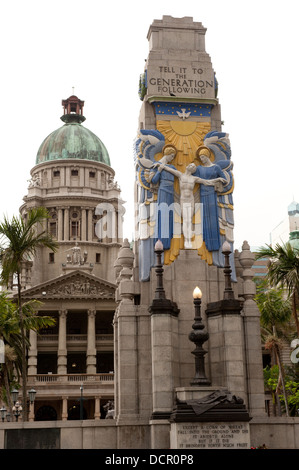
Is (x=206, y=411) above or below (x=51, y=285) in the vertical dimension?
below

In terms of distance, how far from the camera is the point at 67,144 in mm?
120500

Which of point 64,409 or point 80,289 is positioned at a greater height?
point 80,289

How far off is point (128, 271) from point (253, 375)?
6.59 meters

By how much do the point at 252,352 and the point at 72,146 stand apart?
318ft

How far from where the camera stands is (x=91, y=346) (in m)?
86.5

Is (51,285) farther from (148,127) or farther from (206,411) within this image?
(206,411)

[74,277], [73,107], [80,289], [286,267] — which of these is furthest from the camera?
[73,107]

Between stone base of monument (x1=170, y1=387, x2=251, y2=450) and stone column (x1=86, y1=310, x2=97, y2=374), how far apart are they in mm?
62545

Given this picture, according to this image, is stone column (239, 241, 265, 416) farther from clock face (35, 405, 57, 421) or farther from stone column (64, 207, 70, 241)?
stone column (64, 207, 70, 241)

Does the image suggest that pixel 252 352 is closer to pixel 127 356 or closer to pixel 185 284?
pixel 185 284

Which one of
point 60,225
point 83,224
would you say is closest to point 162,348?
point 60,225

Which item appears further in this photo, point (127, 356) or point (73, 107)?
point (73, 107)

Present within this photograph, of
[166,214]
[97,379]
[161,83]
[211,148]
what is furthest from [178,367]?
[97,379]

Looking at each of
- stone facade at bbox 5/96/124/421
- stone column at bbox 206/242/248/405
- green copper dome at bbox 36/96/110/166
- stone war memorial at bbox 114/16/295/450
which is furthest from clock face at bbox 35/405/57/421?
stone column at bbox 206/242/248/405
